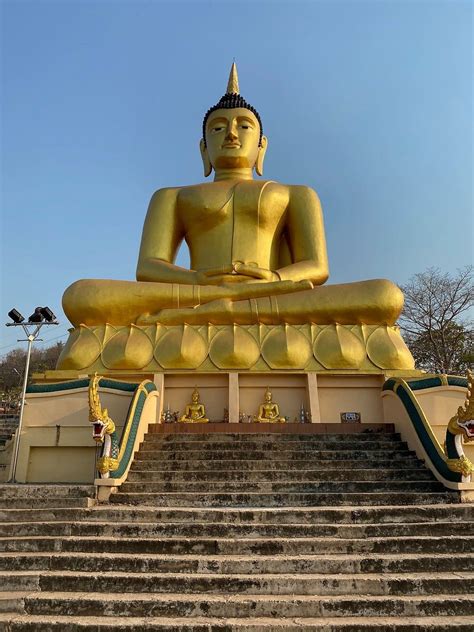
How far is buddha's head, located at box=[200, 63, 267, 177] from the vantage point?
1317 centimetres

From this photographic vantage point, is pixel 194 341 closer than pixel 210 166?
Yes

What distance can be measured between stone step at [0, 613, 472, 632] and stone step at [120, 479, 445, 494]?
2.28 m

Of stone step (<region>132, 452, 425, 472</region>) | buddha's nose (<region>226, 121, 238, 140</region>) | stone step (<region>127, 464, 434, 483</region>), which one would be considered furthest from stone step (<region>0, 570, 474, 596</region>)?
buddha's nose (<region>226, 121, 238, 140</region>)

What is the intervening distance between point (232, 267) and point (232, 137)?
163 inches

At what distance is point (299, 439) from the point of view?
7.41 metres

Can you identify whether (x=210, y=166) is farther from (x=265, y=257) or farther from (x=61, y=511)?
(x=61, y=511)

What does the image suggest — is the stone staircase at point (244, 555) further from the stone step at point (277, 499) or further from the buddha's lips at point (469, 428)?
the buddha's lips at point (469, 428)

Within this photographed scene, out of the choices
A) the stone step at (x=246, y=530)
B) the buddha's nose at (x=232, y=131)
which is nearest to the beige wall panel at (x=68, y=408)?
the stone step at (x=246, y=530)

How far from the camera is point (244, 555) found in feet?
14.1

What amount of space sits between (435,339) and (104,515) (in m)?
21.9

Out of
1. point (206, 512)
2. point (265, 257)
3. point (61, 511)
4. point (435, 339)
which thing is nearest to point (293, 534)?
point (206, 512)

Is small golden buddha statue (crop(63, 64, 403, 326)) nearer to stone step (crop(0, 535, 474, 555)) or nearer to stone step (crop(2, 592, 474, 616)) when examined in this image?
stone step (crop(0, 535, 474, 555))

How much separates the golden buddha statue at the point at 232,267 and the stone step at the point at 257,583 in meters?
5.91

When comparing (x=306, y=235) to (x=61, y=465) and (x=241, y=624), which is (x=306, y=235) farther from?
(x=241, y=624)
